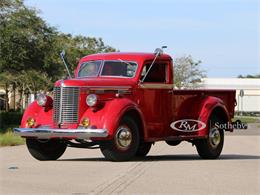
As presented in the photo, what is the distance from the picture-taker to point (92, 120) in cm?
1409

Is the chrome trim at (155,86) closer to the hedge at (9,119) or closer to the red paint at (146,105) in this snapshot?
the red paint at (146,105)

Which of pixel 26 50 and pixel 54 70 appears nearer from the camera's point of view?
pixel 26 50

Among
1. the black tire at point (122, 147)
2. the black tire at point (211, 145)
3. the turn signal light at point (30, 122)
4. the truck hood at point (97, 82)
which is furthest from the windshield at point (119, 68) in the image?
the black tire at point (211, 145)

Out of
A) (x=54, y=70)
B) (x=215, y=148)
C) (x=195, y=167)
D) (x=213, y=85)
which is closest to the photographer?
(x=195, y=167)

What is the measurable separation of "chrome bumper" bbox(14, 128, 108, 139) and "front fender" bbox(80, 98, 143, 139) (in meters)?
0.24

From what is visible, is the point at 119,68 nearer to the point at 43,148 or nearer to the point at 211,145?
the point at 43,148

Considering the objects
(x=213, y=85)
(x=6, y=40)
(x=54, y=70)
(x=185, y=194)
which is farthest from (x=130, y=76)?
(x=213, y=85)

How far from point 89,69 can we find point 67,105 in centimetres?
202

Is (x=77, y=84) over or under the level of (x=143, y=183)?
over

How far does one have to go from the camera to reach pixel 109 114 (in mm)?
14023

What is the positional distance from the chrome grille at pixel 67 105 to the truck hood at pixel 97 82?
11cm

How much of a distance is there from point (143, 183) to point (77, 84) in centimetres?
430

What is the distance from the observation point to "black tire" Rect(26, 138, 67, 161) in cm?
1534

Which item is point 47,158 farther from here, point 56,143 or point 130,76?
point 130,76
